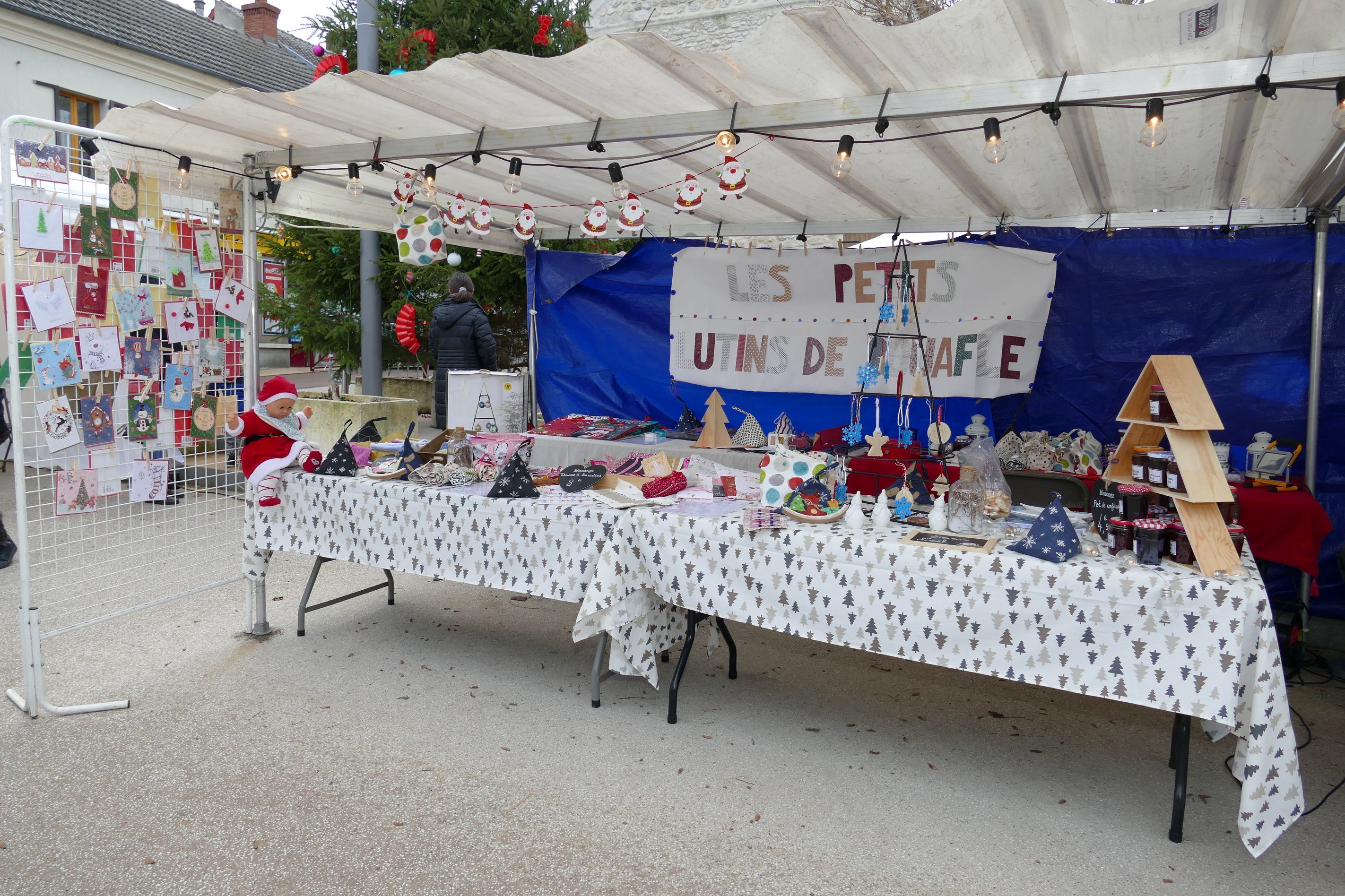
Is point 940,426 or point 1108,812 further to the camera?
point 940,426

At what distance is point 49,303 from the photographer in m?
3.06

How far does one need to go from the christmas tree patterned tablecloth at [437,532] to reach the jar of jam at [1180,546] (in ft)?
5.86

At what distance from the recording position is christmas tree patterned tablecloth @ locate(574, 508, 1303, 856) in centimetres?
229

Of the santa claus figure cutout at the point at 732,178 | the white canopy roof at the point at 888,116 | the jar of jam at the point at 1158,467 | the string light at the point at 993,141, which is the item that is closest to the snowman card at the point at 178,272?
the white canopy roof at the point at 888,116

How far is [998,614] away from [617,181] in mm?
2490

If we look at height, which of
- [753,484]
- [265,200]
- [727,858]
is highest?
[265,200]

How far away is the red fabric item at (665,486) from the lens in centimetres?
340

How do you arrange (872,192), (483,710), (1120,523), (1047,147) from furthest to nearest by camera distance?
(872,192) → (1047,147) → (483,710) → (1120,523)

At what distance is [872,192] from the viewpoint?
451 centimetres

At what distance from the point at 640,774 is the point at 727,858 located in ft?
1.73

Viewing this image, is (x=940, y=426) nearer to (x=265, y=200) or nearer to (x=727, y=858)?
(x=727, y=858)

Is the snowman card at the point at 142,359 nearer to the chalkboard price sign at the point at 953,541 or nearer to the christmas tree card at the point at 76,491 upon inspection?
the christmas tree card at the point at 76,491

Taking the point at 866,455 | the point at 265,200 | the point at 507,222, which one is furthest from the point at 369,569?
the point at 866,455

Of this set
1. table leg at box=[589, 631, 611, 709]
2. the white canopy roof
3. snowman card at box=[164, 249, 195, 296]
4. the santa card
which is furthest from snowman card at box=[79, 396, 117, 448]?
table leg at box=[589, 631, 611, 709]
